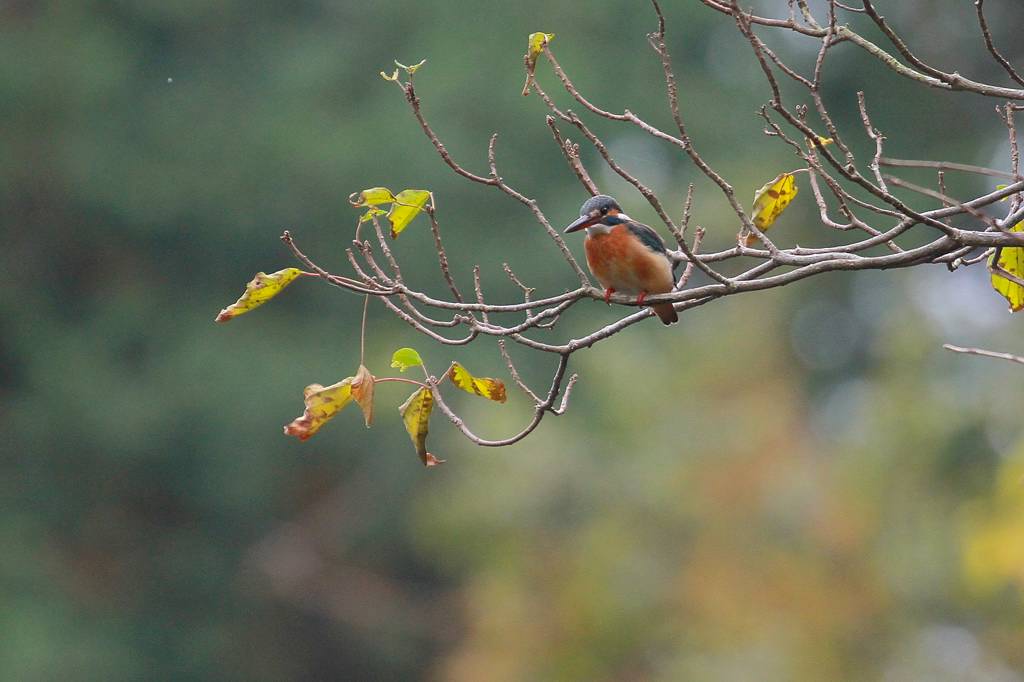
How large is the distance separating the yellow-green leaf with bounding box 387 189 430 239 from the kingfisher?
0.67 meters

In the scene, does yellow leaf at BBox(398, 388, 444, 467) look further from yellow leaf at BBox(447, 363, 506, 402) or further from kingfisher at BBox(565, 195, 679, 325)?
kingfisher at BBox(565, 195, 679, 325)

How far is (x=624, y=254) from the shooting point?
148 inches

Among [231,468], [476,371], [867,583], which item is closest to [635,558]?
[867,583]

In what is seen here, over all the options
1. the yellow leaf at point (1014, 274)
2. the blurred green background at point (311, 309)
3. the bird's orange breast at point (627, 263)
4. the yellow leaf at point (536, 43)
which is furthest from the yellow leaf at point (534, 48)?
the blurred green background at point (311, 309)

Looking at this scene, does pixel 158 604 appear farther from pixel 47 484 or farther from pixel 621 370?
pixel 621 370

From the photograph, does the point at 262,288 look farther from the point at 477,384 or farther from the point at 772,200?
the point at 772,200

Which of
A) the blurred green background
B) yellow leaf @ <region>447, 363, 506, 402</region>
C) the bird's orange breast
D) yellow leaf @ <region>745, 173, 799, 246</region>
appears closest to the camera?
yellow leaf @ <region>447, 363, 506, 402</region>

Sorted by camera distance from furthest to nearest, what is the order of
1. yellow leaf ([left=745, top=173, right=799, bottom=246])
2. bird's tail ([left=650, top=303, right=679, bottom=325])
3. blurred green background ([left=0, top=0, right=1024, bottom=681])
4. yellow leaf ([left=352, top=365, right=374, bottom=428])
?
blurred green background ([left=0, top=0, right=1024, bottom=681]) < bird's tail ([left=650, top=303, right=679, bottom=325]) < yellow leaf ([left=745, top=173, right=799, bottom=246]) < yellow leaf ([left=352, top=365, right=374, bottom=428])

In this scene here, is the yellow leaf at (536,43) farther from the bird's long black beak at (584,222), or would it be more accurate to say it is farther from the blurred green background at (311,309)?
the blurred green background at (311,309)

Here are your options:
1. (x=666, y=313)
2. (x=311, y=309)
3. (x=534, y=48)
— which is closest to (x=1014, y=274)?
(x=666, y=313)

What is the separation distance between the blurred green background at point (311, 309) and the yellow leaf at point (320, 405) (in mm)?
8435

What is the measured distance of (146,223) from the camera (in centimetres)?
1642

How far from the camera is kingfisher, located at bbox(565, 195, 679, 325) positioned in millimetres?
3756

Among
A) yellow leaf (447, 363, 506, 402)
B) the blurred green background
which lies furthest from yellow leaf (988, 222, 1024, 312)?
the blurred green background
